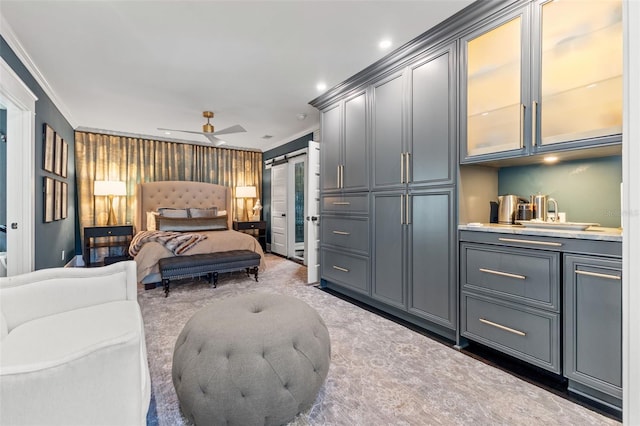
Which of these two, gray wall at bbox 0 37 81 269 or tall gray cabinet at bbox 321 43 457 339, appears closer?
tall gray cabinet at bbox 321 43 457 339

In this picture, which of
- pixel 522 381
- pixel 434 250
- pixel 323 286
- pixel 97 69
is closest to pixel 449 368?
pixel 522 381

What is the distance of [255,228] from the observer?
651 centimetres

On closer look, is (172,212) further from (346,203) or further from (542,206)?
(542,206)

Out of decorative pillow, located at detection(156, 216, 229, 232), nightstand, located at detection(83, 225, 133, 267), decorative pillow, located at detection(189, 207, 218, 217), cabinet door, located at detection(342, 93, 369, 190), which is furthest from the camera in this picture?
decorative pillow, located at detection(189, 207, 218, 217)

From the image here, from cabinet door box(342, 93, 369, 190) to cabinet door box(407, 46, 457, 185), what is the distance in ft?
2.03

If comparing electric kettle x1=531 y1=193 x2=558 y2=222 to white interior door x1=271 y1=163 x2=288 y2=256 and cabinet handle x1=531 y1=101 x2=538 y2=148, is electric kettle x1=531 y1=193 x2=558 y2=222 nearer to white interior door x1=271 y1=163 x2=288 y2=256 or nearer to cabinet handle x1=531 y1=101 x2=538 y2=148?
cabinet handle x1=531 y1=101 x2=538 y2=148

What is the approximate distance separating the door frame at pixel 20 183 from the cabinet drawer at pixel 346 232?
10.1 feet

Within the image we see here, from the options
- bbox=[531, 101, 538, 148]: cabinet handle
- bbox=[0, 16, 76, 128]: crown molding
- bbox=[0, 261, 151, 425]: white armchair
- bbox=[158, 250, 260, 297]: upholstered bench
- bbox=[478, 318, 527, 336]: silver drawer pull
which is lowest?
bbox=[478, 318, 527, 336]: silver drawer pull

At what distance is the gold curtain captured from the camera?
206 inches

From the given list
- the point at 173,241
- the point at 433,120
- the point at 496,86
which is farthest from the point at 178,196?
the point at 496,86

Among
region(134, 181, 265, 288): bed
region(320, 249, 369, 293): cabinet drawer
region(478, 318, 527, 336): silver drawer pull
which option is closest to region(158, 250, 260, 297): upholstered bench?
region(134, 181, 265, 288): bed

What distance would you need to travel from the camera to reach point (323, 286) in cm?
389

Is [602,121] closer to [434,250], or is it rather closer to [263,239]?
[434,250]

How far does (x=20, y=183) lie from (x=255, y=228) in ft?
13.3
